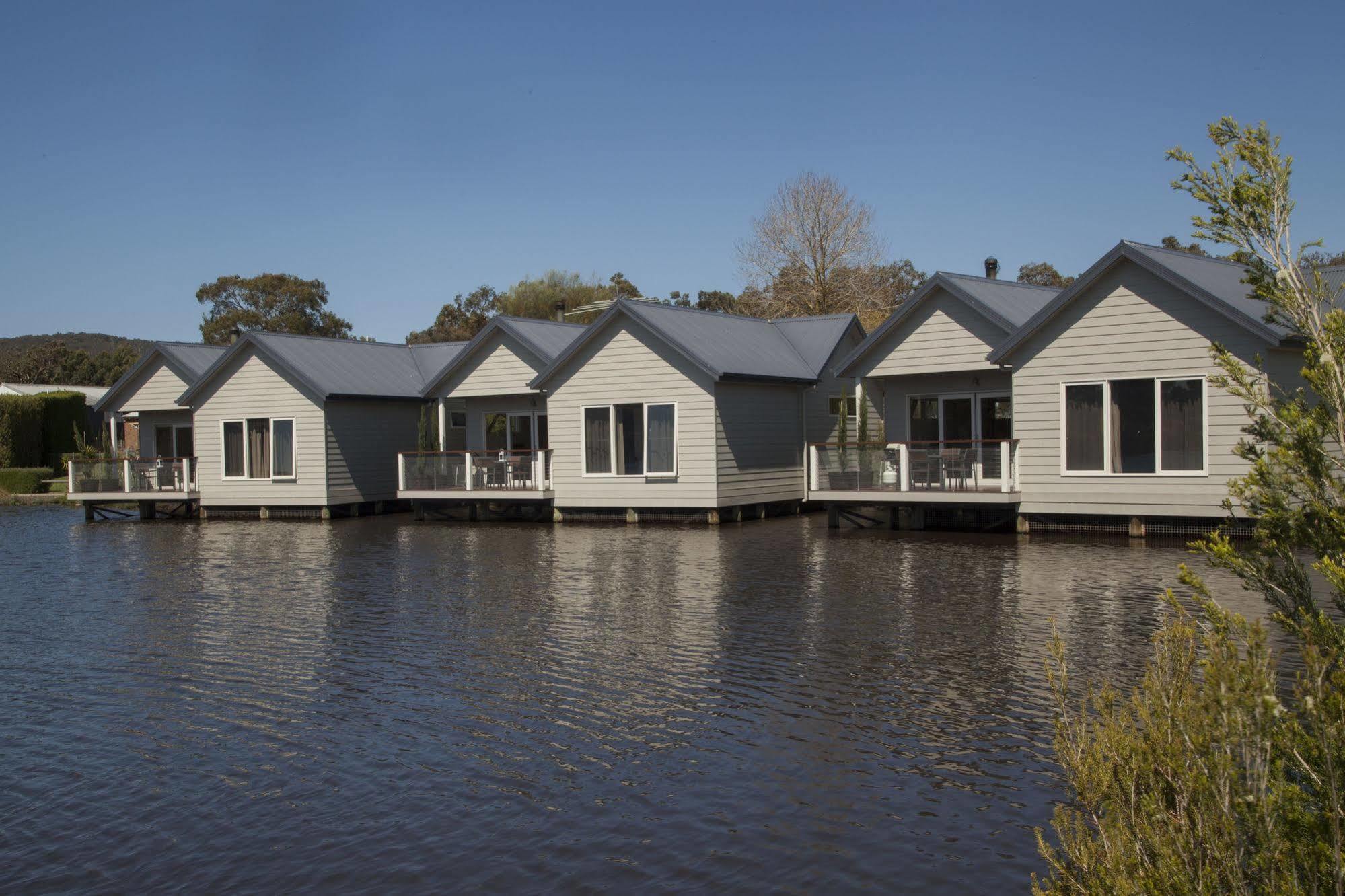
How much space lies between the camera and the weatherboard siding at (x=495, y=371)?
32.0 m

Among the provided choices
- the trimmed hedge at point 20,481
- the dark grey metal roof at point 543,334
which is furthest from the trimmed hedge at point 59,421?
the dark grey metal roof at point 543,334

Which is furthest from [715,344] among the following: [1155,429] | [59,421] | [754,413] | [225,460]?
[59,421]

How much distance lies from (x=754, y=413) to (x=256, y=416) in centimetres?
1435

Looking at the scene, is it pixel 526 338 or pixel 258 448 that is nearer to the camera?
pixel 526 338

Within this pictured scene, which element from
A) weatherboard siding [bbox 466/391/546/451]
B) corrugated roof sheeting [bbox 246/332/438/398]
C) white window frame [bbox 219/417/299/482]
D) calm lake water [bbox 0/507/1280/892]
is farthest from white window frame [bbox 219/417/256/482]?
calm lake water [bbox 0/507/1280/892]

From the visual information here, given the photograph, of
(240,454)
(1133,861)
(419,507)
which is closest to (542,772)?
(1133,861)

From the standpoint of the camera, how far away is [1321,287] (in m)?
5.73

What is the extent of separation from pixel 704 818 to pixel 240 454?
2963 centimetres

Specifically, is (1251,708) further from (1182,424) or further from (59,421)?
A: (59,421)

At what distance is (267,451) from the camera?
34.0m

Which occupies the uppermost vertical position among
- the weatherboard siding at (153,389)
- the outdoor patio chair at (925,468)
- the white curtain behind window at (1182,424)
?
the weatherboard siding at (153,389)

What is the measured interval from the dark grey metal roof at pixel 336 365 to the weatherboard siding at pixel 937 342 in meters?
14.5

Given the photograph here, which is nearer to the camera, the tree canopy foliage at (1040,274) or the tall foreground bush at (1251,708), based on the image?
the tall foreground bush at (1251,708)

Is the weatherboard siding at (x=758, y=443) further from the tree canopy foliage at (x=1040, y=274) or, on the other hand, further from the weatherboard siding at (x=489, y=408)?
the tree canopy foliage at (x=1040, y=274)
